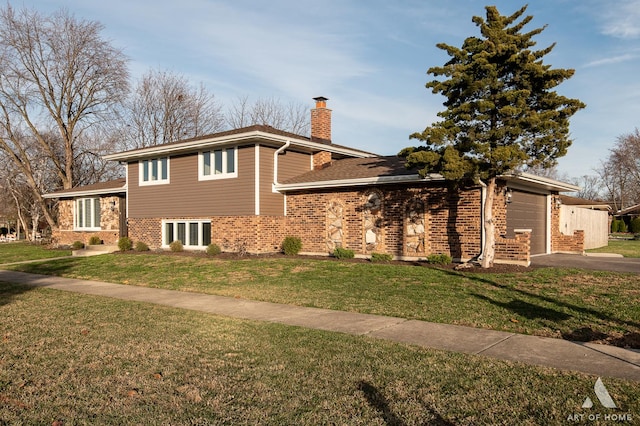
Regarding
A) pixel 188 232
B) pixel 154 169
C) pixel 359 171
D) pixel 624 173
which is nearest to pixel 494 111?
pixel 359 171

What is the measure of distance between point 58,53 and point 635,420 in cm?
3763

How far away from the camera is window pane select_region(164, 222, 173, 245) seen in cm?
2214

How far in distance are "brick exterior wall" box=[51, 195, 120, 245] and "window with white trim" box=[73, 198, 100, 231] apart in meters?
0.35

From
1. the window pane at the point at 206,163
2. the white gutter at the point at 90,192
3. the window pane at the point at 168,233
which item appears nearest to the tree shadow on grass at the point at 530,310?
the window pane at the point at 206,163

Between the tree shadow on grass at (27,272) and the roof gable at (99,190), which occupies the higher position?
the roof gable at (99,190)

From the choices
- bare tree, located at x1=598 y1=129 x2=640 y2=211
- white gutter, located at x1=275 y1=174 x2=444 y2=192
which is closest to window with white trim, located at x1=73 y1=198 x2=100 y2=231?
white gutter, located at x1=275 y1=174 x2=444 y2=192

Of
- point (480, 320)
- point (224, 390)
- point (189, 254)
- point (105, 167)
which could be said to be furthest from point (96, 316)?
point (105, 167)

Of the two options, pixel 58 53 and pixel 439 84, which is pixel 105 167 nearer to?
pixel 58 53

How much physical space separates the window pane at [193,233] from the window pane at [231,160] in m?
2.99

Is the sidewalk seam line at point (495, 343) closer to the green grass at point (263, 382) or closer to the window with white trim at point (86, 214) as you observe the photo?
the green grass at point (263, 382)

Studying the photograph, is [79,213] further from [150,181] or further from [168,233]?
[168,233]

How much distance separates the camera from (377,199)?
1670cm

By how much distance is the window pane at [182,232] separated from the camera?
846 inches

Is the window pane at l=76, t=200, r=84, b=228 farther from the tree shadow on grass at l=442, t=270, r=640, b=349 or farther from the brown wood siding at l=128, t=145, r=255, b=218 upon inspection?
the tree shadow on grass at l=442, t=270, r=640, b=349
